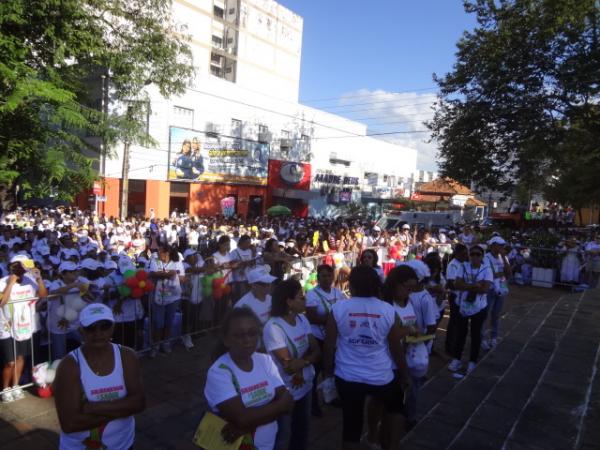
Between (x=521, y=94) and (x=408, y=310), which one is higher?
(x=521, y=94)

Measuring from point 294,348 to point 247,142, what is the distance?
29182 millimetres

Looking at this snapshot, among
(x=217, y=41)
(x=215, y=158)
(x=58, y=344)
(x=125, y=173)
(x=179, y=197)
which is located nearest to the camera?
(x=58, y=344)

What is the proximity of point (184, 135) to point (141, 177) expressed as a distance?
3677 mm

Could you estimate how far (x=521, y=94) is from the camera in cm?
1697

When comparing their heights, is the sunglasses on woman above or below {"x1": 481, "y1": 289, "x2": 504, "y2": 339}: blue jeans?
above

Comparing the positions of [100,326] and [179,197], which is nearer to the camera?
[100,326]

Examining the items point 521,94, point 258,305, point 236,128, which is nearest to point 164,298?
point 258,305

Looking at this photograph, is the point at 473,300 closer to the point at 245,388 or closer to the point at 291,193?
the point at 245,388

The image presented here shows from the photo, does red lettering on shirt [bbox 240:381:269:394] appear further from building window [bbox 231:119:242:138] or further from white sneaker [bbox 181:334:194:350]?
building window [bbox 231:119:242:138]

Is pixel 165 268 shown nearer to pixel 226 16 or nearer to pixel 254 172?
pixel 254 172

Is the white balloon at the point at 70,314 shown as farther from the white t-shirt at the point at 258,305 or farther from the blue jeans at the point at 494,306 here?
the blue jeans at the point at 494,306

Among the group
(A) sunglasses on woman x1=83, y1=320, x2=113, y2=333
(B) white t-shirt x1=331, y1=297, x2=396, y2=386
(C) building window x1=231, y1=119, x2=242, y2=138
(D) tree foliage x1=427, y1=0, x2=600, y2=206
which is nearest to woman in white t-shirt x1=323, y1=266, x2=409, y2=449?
(B) white t-shirt x1=331, y1=297, x2=396, y2=386

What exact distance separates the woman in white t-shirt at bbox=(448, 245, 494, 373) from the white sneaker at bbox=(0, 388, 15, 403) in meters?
5.05

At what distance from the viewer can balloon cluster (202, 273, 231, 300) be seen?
6918mm
